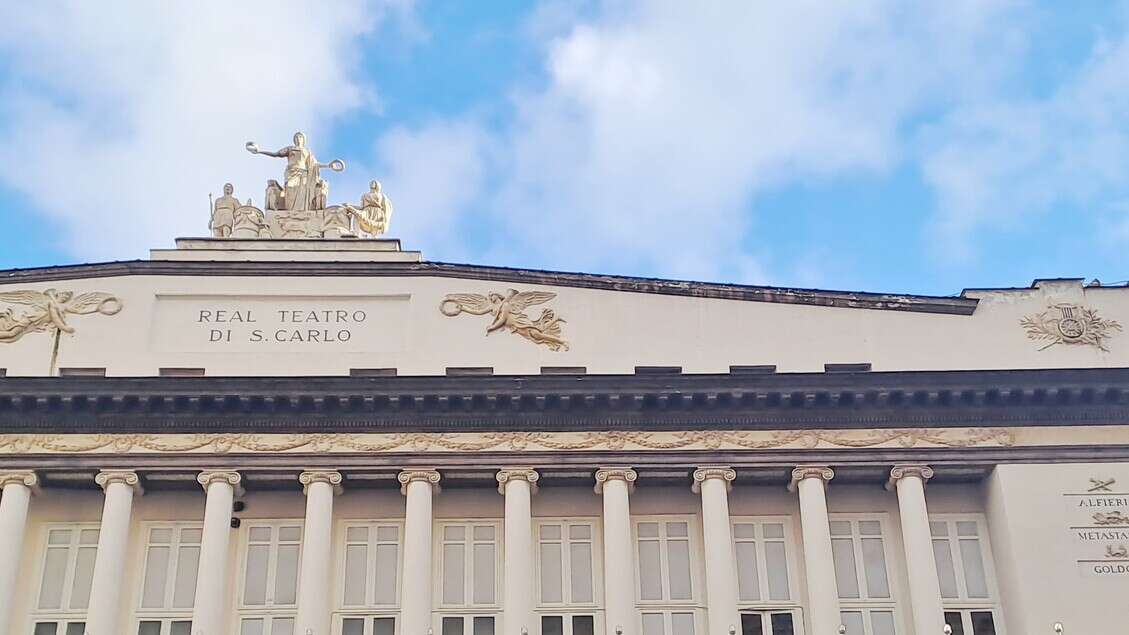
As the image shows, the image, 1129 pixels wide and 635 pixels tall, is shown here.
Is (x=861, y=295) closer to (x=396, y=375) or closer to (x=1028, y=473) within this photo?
(x=1028, y=473)

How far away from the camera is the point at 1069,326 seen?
105ft

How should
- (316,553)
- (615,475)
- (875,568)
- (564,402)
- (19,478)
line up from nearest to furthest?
(316,553) < (19,478) < (615,475) < (875,568) < (564,402)

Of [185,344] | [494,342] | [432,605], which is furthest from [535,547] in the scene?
[185,344]

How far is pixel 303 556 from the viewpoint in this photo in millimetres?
29594

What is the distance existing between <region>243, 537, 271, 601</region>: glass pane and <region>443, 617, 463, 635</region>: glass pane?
3.60m

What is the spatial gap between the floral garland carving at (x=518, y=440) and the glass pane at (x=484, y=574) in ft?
6.74

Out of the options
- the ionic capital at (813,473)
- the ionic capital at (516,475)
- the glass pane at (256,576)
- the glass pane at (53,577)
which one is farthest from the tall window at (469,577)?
the glass pane at (53,577)

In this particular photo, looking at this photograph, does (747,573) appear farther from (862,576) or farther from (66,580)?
(66,580)

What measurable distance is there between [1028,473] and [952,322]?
384 cm

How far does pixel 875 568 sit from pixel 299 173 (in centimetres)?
1594

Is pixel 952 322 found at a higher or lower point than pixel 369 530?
higher

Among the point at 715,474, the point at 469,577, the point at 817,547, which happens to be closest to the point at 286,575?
the point at 469,577

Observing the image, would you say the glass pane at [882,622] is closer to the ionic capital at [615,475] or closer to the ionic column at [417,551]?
the ionic capital at [615,475]

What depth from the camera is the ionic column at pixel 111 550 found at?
1123 inches
